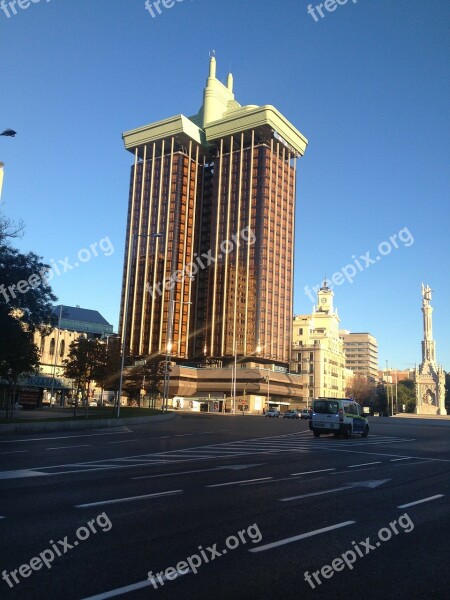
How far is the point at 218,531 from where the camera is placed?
23.6 ft

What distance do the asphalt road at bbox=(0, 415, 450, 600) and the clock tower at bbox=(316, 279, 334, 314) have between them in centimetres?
14757

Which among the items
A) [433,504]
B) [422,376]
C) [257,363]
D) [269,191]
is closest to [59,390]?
[257,363]

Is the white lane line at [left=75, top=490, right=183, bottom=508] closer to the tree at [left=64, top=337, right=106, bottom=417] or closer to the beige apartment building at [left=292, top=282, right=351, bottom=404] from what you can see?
the tree at [left=64, top=337, right=106, bottom=417]

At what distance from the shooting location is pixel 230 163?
410ft

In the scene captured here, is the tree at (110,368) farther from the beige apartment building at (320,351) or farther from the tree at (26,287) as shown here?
the beige apartment building at (320,351)

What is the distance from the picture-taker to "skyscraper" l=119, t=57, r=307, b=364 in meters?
116

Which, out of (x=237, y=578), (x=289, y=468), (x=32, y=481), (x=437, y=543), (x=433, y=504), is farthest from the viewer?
(x=289, y=468)

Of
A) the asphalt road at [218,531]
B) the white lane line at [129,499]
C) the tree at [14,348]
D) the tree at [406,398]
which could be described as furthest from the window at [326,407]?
the tree at [406,398]

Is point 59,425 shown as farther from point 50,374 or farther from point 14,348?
point 50,374

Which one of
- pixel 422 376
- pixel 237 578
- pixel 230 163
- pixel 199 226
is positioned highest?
pixel 230 163

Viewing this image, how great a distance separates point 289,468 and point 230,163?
11588 cm

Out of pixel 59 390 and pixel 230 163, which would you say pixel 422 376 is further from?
pixel 230 163

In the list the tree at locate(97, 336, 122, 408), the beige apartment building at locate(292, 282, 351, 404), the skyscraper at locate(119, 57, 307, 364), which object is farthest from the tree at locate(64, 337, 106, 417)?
the beige apartment building at locate(292, 282, 351, 404)

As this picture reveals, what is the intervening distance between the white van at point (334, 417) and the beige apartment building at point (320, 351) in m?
102
